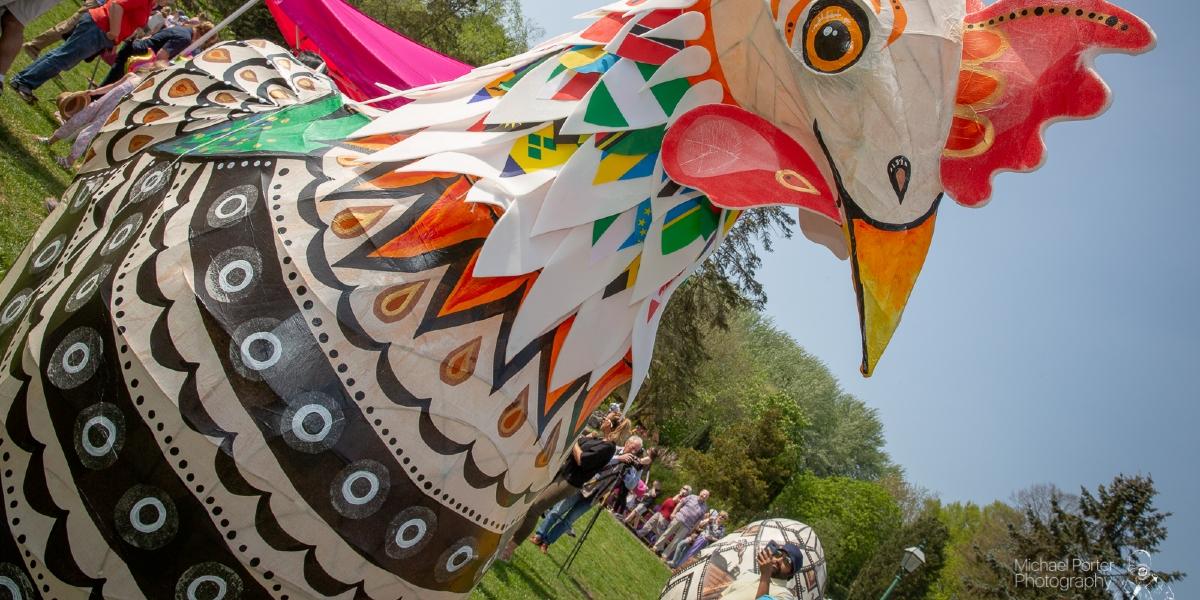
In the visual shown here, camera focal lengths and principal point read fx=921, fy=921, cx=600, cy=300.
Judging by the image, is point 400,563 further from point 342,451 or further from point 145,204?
point 145,204

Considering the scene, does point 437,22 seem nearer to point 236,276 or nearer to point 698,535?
point 698,535

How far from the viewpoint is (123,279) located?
1.95 metres

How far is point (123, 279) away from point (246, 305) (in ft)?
0.92

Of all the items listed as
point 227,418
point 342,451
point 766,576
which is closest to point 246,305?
point 227,418

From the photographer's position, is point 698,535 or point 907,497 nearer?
point 698,535

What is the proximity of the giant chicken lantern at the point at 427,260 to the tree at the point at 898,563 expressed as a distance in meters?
26.7

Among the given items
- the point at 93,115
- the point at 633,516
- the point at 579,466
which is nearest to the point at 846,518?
the point at 633,516

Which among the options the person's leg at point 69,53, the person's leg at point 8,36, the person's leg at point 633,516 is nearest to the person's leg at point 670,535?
the person's leg at point 633,516

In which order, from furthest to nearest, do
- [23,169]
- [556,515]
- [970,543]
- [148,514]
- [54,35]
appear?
1. [970,543]
2. [556,515]
3. [54,35]
4. [23,169]
5. [148,514]

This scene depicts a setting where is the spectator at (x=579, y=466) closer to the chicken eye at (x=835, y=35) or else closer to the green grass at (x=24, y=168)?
the green grass at (x=24, y=168)

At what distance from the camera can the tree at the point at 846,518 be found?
3028 centimetres

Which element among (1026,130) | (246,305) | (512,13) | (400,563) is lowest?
(400,563)

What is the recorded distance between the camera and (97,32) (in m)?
6.21

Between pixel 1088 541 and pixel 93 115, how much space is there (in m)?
15.7
